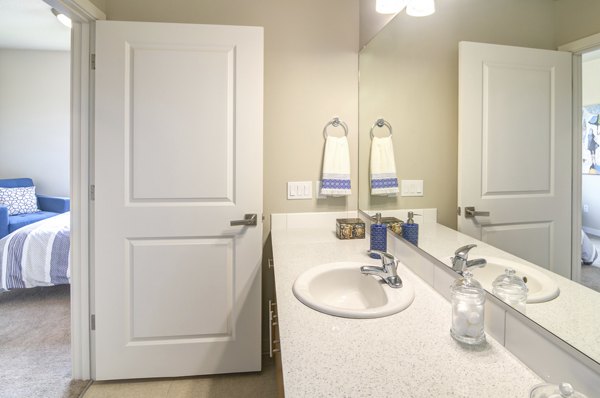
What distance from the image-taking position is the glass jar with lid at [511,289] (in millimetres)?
726

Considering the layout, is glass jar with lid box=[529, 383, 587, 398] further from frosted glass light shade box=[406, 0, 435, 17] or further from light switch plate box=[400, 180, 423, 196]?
frosted glass light shade box=[406, 0, 435, 17]

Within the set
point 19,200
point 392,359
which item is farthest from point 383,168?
point 19,200

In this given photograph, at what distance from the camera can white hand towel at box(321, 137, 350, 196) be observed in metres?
1.88


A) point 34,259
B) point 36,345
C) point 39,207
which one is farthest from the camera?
point 39,207

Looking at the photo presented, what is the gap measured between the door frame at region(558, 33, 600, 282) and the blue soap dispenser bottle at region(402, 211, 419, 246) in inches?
25.4

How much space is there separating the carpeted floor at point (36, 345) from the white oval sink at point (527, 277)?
77.9 inches

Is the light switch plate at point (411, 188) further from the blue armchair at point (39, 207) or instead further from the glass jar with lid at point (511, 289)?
the blue armchair at point (39, 207)

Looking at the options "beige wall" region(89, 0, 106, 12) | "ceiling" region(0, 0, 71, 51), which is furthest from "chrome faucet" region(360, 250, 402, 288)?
"ceiling" region(0, 0, 71, 51)

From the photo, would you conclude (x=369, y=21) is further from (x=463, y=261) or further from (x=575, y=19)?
(x=463, y=261)

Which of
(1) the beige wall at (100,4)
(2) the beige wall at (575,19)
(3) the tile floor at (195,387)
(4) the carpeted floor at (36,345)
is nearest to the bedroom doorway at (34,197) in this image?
(4) the carpeted floor at (36,345)

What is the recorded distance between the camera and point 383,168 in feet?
5.65

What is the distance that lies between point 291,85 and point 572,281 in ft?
5.26

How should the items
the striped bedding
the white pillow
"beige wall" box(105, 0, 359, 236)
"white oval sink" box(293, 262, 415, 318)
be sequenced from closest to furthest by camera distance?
"white oval sink" box(293, 262, 415, 318) → "beige wall" box(105, 0, 359, 236) → the striped bedding → the white pillow

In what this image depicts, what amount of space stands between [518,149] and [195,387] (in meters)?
1.81
